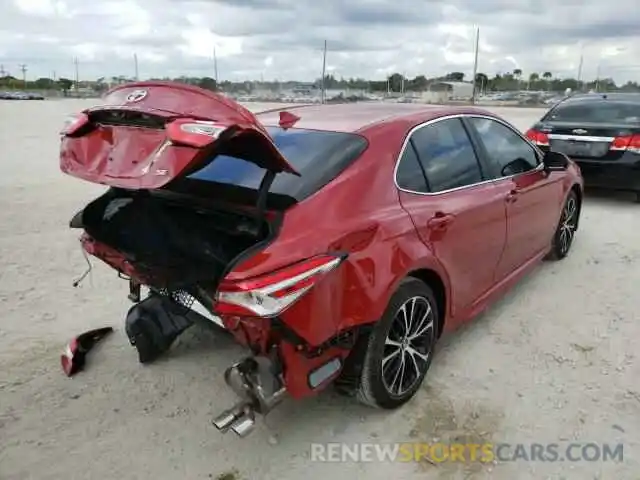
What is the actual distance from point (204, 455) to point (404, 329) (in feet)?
3.86

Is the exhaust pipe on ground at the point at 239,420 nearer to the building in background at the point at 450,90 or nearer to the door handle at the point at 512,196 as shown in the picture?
the door handle at the point at 512,196

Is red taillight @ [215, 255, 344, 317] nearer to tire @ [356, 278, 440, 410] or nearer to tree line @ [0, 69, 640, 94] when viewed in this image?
tire @ [356, 278, 440, 410]

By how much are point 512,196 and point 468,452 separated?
1865mm

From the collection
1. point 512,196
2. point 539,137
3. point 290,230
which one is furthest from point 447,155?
point 539,137

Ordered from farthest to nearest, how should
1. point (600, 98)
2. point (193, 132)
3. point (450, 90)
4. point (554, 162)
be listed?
point (450, 90) → point (600, 98) → point (554, 162) → point (193, 132)

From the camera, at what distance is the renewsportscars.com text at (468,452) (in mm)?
2730

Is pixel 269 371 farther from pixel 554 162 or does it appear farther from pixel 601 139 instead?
pixel 601 139

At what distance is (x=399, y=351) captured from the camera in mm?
2992

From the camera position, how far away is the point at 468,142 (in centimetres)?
372

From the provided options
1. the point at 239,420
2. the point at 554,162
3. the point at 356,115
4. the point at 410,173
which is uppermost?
the point at 356,115

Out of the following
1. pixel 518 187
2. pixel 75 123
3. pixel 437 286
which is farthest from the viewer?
pixel 518 187

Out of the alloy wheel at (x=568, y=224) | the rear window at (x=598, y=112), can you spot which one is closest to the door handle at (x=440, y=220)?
the alloy wheel at (x=568, y=224)

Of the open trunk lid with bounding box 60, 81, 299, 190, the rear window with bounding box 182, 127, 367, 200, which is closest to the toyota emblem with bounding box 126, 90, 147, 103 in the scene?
the open trunk lid with bounding box 60, 81, 299, 190

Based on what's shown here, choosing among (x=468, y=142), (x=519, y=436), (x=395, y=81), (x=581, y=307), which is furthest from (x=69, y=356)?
(x=395, y=81)
